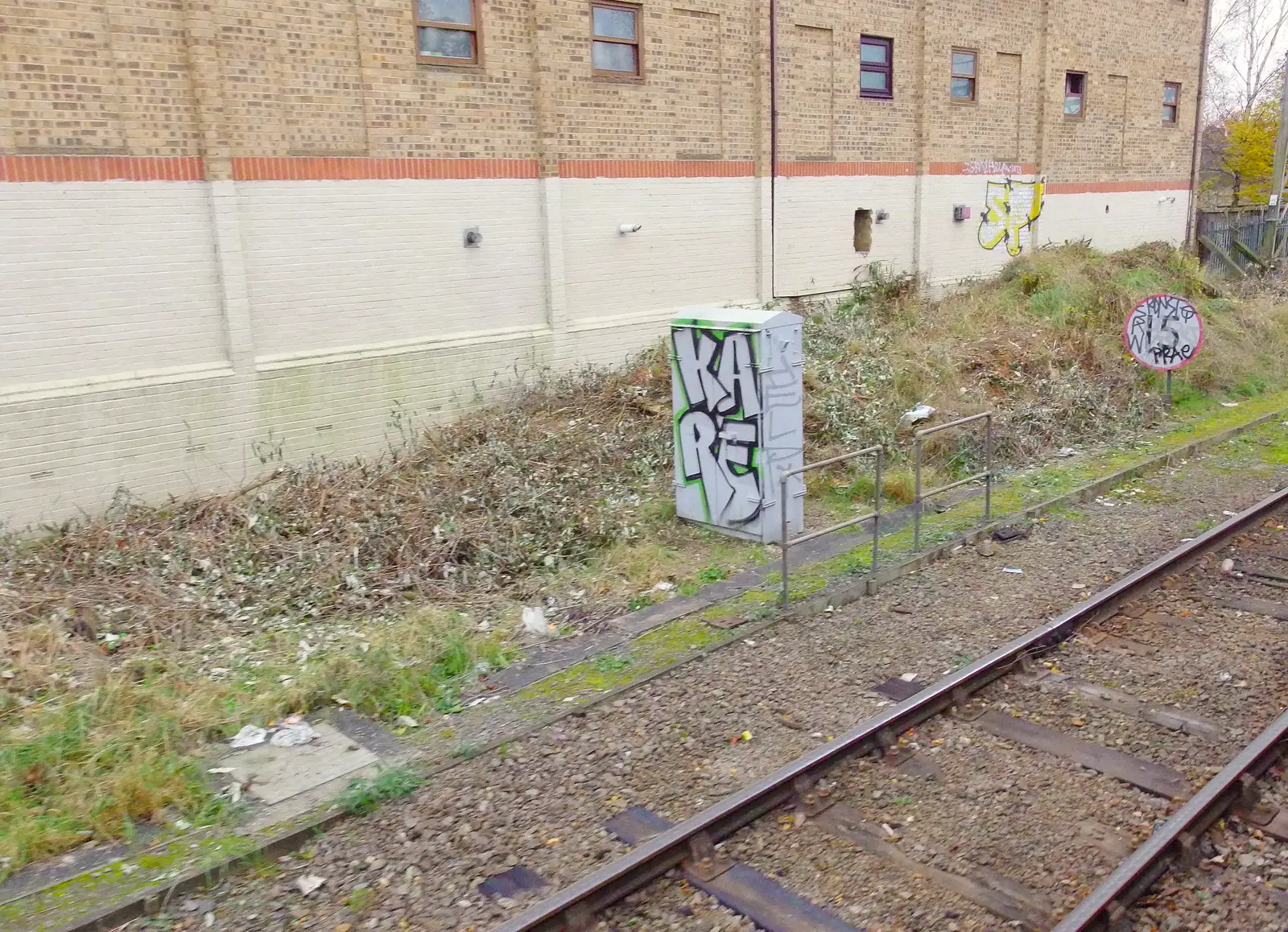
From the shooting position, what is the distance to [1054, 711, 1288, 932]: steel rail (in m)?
4.14

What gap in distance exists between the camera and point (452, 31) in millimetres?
11875

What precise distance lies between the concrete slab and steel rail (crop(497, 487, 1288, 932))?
1812mm

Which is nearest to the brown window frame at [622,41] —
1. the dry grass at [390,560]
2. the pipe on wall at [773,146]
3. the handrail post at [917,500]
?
the pipe on wall at [773,146]

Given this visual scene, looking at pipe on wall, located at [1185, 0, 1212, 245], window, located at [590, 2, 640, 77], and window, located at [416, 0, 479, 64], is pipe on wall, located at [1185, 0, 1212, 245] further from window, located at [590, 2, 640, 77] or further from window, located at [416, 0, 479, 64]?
window, located at [416, 0, 479, 64]

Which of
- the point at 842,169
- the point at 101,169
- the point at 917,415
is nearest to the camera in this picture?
the point at 101,169

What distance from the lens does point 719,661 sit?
6.89 meters

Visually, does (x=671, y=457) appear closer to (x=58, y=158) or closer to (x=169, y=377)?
(x=169, y=377)

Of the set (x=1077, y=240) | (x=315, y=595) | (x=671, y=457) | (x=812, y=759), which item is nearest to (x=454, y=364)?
(x=671, y=457)

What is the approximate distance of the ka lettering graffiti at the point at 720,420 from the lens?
8.81 m

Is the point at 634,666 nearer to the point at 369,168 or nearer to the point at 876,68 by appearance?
the point at 369,168

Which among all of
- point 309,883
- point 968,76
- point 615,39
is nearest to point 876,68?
point 968,76

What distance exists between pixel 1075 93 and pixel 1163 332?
11279mm

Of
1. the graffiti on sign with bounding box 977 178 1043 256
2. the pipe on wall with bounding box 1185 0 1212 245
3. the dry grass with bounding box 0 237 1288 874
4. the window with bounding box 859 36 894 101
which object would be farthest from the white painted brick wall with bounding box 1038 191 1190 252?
the dry grass with bounding box 0 237 1288 874

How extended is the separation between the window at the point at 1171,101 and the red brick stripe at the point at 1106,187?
5.25 ft
